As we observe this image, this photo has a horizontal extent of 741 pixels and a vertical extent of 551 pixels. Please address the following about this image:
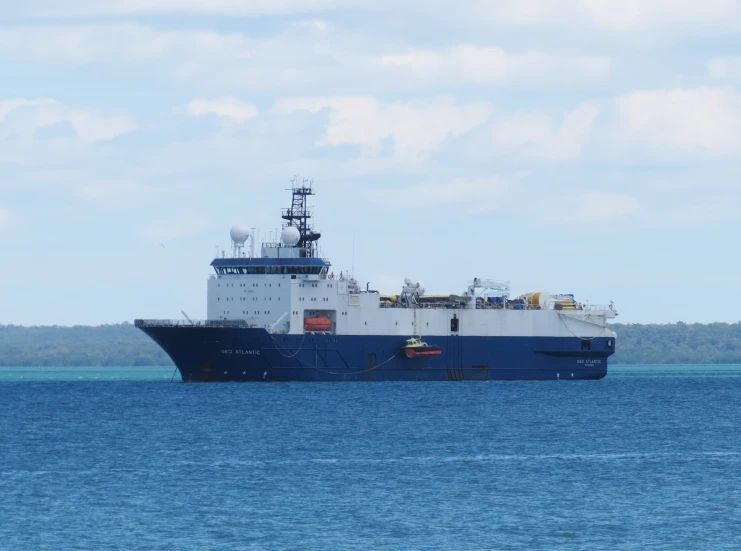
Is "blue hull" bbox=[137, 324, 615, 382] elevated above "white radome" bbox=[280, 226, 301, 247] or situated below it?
below

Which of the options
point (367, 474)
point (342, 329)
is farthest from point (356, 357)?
point (367, 474)

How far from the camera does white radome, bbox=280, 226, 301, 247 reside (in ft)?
260

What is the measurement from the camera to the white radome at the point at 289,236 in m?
79.2

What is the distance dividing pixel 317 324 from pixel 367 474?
116 ft

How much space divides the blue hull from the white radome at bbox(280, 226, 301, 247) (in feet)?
20.9

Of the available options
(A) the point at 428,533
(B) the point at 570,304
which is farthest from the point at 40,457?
(B) the point at 570,304

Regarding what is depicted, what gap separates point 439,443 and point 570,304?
125 ft

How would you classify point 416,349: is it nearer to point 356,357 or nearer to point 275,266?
point 356,357

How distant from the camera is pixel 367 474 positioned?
4153 cm

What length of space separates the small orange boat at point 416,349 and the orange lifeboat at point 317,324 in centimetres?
530

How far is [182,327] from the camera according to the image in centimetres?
7412

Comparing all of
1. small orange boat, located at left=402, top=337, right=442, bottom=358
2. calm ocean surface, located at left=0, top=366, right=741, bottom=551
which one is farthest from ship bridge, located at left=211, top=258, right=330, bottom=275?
calm ocean surface, located at left=0, top=366, right=741, bottom=551

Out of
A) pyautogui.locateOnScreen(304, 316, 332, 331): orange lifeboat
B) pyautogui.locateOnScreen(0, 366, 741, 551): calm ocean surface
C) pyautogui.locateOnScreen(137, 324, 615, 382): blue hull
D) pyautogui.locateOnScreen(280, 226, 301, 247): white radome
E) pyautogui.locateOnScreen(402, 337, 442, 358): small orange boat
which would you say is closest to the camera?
pyautogui.locateOnScreen(0, 366, 741, 551): calm ocean surface

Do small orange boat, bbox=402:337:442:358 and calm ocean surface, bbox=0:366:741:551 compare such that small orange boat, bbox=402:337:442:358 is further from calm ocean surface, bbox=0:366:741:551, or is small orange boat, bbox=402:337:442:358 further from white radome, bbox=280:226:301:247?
calm ocean surface, bbox=0:366:741:551
